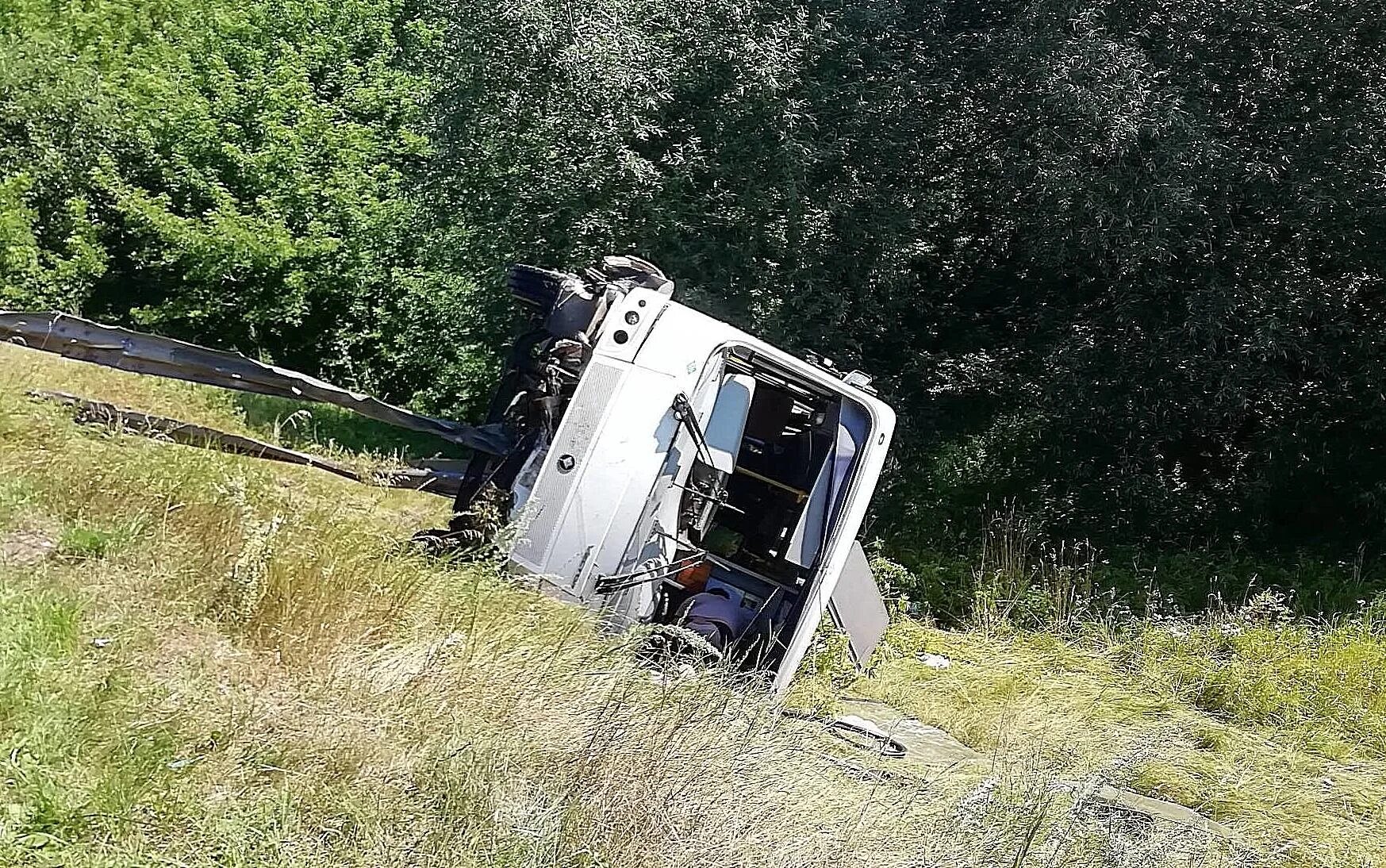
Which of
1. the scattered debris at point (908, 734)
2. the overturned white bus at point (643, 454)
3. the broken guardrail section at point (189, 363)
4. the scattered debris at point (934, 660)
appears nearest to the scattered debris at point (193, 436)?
the overturned white bus at point (643, 454)

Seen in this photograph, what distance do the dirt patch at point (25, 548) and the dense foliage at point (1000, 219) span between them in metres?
8.26

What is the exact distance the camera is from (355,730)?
3422mm

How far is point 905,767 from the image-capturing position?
5.64 meters

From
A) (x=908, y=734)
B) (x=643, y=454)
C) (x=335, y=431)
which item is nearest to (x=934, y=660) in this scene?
(x=908, y=734)

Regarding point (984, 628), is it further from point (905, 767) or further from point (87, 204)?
point (87, 204)

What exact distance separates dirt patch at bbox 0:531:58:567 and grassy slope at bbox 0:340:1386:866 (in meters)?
0.04

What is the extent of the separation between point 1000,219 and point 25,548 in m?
9.96

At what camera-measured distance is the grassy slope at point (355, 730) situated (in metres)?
3.00

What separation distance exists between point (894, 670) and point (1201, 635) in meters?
2.26

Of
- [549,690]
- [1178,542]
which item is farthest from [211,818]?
[1178,542]

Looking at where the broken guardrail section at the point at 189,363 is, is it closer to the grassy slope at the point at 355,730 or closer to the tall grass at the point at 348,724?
the grassy slope at the point at 355,730

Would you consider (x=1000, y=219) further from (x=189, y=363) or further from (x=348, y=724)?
(x=348, y=724)

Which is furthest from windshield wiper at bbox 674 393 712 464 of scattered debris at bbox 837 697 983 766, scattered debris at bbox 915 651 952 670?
scattered debris at bbox 915 651 952 670

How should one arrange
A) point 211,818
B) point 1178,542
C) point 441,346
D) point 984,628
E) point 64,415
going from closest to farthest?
point 211,818 → point 64,415 → point 984,628 → point 1178,542 → point 441,346
